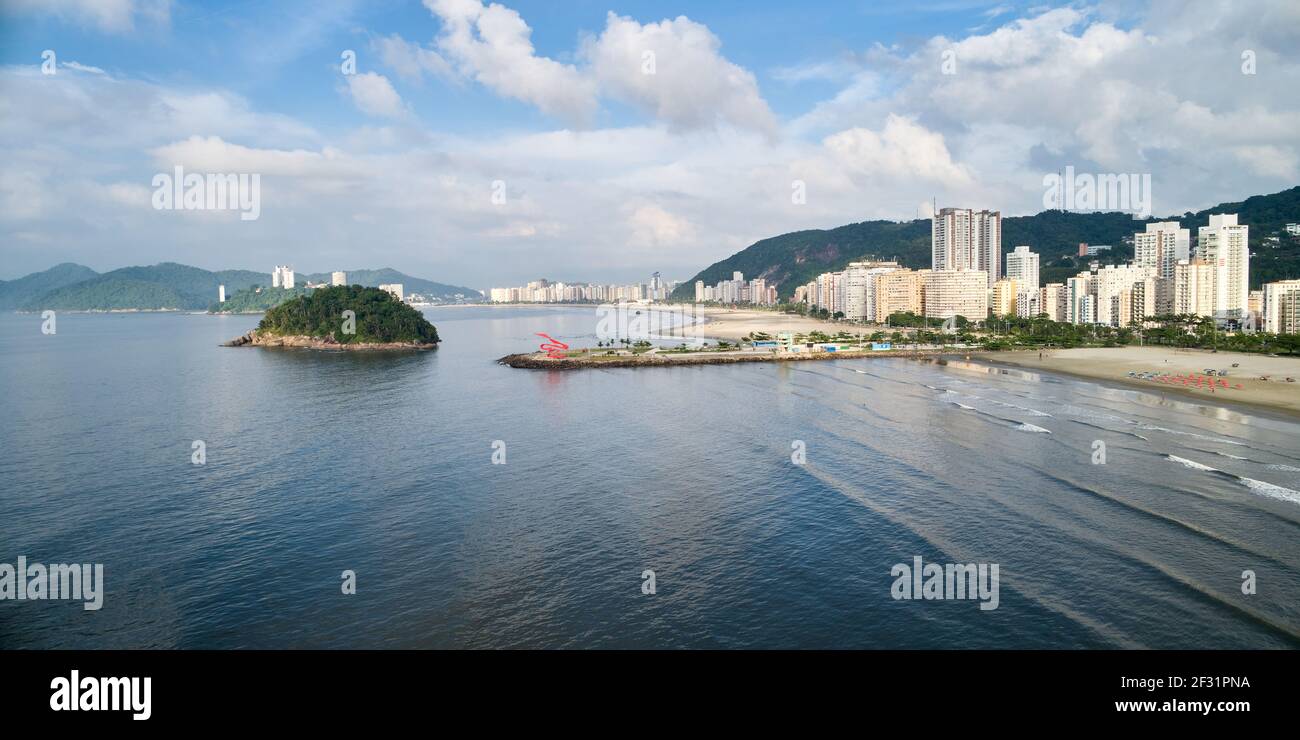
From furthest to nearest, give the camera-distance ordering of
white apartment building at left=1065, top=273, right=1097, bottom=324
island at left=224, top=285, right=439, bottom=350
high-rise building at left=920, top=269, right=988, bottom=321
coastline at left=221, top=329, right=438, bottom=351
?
high-rise building at left=920, top=269, right=988, bottom=321 → white apartment building at left=1065, top=273, right=1097, bottom=324 → island at left=224, top=285, right=439, bottom=350 → coastline at left=221, top=329, right=438, bottom=351

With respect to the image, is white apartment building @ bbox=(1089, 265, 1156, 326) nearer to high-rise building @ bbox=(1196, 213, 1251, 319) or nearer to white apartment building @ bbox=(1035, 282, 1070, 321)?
white apartment building @ bbox=(1035, 282, 1070, 321)

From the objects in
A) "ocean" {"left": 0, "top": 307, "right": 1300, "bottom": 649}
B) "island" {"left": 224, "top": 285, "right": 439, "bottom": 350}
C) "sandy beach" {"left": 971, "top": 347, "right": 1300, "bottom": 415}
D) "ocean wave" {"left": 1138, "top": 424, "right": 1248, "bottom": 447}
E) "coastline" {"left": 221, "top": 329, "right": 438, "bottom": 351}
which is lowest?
"ocean" {"left": 0, "top": 307, "right": 1300, "bottom": 649}

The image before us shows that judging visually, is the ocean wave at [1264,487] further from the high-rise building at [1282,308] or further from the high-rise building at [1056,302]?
the high-rise building at [1056,302]

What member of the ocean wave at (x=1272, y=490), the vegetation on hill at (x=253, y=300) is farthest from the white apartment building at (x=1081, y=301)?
the vegetation on hill at (x=253, y=300)

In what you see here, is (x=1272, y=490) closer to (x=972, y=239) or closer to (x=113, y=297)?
(x=972, y=239)

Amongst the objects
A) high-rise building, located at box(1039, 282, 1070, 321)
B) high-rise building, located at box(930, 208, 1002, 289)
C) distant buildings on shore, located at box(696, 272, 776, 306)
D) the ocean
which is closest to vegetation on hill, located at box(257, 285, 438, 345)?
the ocean
